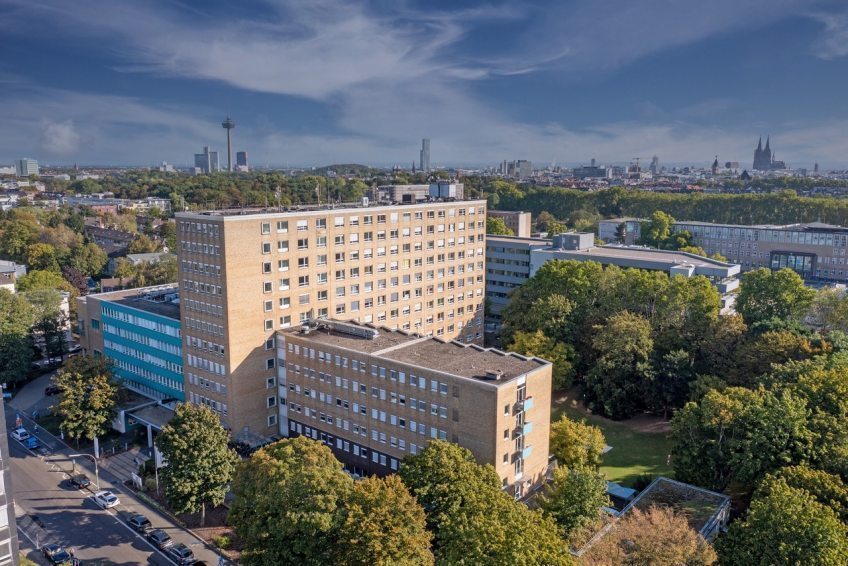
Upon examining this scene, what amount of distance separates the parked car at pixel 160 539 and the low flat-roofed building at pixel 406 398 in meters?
16.5

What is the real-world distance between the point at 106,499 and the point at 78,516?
251 cm

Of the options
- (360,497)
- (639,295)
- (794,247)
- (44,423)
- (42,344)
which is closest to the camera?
(360,497)

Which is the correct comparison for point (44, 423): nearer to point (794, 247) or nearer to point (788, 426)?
point (788, 426)

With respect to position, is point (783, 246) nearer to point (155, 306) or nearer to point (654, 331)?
point (654, 331)

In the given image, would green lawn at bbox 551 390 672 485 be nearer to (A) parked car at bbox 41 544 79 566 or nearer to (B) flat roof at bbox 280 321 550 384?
(B) flat roof at bbox 280 321 550 384

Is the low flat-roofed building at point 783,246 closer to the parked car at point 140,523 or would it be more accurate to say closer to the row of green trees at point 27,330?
the row of green trees at point 27,330

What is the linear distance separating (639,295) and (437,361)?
3764 cm

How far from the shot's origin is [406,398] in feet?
188

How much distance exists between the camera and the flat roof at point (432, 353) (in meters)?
56.3

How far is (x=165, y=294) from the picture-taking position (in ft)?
283

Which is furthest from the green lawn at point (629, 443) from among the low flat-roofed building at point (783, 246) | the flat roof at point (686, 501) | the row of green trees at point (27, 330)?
the low flat-roofed building at point (783, 246)

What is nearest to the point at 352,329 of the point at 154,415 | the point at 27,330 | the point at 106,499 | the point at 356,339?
the point at 356,339

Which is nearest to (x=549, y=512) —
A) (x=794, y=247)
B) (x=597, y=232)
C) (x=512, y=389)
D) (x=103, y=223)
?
(x=512, y=389)

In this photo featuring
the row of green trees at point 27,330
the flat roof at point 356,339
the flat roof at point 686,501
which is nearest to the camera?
the flat roof at point 686,501
